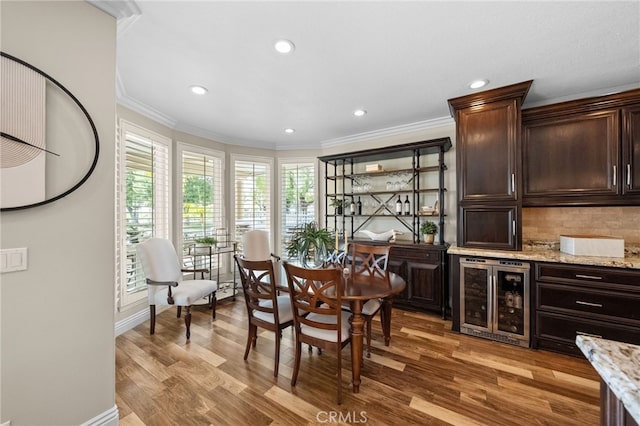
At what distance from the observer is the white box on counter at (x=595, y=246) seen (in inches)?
98.3

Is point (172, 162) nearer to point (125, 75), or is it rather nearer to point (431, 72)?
point (125, 75)

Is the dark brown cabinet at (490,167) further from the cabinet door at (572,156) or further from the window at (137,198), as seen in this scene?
the window at (137,198)

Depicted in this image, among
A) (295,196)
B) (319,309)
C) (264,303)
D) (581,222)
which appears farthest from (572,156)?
(295,196)

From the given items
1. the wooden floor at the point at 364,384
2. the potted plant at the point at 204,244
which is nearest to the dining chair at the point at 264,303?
the wooden floor at the point at 364,384

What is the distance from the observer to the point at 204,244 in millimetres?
3844

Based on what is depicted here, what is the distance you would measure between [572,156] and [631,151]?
42 cm

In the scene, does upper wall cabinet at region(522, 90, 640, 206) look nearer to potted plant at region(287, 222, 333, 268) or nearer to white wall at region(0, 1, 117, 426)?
potted plant at region(287, 222, 333, 268)

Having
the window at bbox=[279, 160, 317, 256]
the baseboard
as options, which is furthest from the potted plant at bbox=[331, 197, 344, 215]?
the baseboard

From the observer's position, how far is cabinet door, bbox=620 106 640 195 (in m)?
2.51

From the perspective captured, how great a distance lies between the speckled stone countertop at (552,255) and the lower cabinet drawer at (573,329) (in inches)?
20.8

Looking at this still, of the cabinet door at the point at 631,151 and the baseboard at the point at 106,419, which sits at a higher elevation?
the cabinet door at the point at 631,151

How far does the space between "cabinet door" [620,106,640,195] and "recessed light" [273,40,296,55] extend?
3.33 meters

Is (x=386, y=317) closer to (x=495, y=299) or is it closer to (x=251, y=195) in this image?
(x=495, y=299)

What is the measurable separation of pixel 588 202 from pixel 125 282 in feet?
17.1
